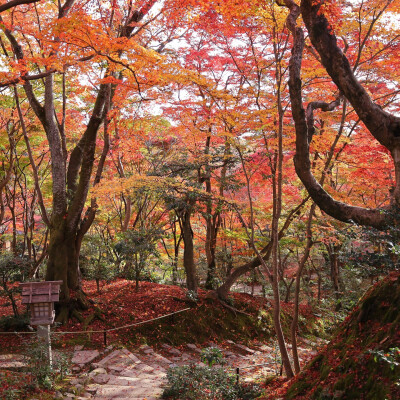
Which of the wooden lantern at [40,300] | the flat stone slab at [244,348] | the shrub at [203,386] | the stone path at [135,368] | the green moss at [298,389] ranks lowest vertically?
the flat stone slab at [244,348]

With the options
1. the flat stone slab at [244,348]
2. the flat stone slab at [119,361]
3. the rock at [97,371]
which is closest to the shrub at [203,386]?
the rock at [97,371]

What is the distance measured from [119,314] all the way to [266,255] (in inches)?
176

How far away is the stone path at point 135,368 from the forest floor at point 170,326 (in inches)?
2.2

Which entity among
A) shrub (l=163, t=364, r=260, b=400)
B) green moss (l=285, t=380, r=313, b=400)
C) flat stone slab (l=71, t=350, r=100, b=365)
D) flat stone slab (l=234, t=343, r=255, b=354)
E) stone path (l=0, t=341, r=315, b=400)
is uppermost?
green moss (l=285, t=380, r=313, b=400)

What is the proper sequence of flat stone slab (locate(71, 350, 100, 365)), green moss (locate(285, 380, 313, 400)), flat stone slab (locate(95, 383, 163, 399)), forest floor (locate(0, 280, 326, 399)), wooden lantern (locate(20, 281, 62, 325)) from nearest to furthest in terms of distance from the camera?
green moss (locate(285, 380, 313, 400)), flat stone slab (locate(95, 383, 163, 399)), wooden lantern (locate(20, 281, 62, 325)), flat stone slab (locate(71, 350, 100, 365)), forest floor (locate(0, 280, 326, 399))

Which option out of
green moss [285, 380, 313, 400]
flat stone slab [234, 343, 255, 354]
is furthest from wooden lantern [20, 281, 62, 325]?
flat stone slab [234, 343, 255, 354]

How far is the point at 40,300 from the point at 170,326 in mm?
4118

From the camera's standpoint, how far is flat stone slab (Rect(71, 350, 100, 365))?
689 centimetres

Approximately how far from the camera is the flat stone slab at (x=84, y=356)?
6887 mm

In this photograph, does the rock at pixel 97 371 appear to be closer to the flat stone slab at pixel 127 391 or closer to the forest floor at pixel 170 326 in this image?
the forest floor at pixel 170 326

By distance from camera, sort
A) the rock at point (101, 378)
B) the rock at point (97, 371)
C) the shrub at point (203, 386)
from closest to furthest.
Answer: the shrub at point (203, 386) < the rock at point (101, 378) < the rock at point (97, 371)

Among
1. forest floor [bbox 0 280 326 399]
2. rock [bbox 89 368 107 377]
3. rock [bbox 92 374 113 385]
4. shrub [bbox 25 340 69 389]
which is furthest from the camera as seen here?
forest floor [bbox 0 280 326 399]

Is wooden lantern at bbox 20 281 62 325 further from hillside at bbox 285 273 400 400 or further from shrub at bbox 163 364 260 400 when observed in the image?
Result: hillside at bbox 285 273 400 400

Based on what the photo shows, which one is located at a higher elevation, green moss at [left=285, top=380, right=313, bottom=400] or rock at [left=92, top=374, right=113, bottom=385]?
green moss at [left=285, top=380, right=313, bottom=400]
